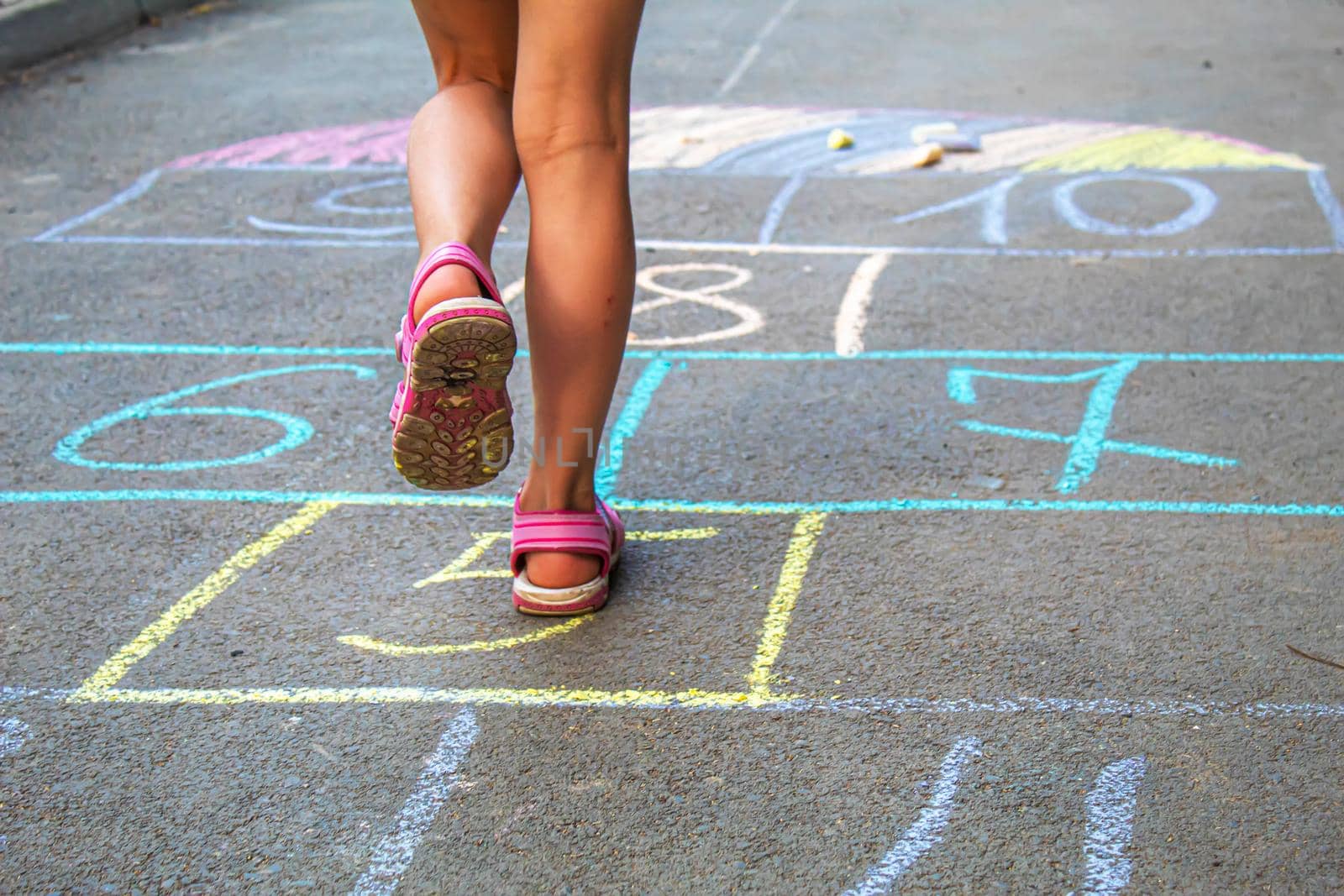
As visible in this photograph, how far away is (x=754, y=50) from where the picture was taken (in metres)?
7.48

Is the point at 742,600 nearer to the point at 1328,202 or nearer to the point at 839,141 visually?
the point at 1328,202

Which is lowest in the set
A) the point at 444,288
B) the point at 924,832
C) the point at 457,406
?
the point at 924,832

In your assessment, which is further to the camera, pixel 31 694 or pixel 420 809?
pixel 31 694

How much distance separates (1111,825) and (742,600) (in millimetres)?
721

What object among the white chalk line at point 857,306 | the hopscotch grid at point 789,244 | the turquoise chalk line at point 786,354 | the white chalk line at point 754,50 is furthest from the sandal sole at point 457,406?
the white chalk line at point 754,50

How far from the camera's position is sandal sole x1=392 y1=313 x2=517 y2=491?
70.9 inches

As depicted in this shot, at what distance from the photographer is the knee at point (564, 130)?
6.27ft

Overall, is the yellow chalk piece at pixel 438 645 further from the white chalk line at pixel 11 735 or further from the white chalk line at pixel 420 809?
the white chalk line at pixel 11 735

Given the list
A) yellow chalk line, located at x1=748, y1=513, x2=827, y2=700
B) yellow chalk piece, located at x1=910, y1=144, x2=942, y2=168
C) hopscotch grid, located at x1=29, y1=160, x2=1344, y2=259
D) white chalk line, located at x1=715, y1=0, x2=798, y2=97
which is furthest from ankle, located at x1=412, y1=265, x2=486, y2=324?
white chalk line, located at x1=715, y1=0, x2=798, y2=97

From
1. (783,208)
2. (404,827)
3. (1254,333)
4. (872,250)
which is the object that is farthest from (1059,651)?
(783,208)

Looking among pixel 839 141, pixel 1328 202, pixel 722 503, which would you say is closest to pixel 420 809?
pixel 722 503

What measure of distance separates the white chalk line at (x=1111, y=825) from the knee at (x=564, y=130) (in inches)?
41.6

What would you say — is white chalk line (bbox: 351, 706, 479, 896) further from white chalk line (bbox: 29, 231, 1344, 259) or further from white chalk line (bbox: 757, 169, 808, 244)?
white chalk line (bbox: 757, 169, 808, 244)

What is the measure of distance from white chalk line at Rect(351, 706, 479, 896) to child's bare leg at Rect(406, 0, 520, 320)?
0.67 meters
